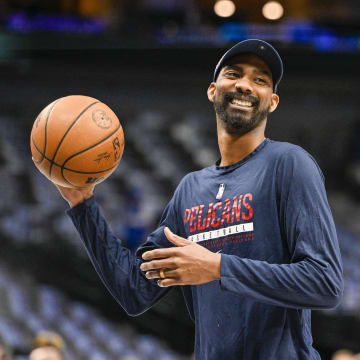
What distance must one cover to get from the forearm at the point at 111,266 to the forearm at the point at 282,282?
0.56 metres

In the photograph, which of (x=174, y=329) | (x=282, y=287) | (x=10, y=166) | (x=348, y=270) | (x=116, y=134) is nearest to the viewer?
(x=282, y=287)

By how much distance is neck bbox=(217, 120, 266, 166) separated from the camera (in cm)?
209

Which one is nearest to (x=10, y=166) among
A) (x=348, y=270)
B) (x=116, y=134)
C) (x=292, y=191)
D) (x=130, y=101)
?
(x=130, y=101)

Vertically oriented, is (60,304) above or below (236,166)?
below

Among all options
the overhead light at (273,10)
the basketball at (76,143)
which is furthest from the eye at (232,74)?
the overhead light at (273,10)

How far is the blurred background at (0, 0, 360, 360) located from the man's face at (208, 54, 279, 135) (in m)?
7.28

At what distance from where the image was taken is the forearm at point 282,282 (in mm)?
1734

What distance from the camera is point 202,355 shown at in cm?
201

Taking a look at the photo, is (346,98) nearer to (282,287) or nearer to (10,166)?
(10,166)

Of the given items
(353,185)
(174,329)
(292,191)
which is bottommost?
(174,329)

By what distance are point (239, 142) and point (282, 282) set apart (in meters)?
0.53

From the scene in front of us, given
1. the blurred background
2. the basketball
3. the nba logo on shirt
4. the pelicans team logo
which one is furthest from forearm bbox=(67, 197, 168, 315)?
the blurred background

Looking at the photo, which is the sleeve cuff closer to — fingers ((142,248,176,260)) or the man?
the man

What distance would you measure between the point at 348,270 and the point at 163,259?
796 centimetres
